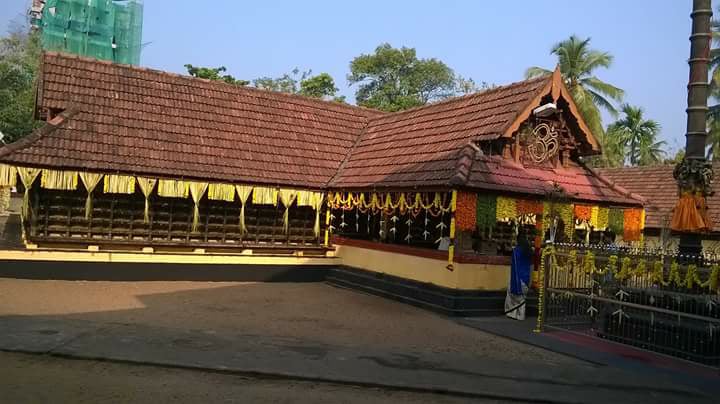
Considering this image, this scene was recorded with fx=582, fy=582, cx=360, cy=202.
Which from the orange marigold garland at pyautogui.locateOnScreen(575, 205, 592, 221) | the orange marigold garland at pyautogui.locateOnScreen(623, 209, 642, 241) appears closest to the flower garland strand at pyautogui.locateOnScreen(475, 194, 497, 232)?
the orange marigold garland at pyautogui.locateOnScreen(575, 205, 592, 221)

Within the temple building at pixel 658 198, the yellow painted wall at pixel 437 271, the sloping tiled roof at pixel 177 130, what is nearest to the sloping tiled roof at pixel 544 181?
the yellow painted wall at pixel 437 271

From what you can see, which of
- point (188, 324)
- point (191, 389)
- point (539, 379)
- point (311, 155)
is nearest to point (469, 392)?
point (539, 379)

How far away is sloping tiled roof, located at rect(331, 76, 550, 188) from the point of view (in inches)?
492

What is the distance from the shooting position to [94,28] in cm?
4834

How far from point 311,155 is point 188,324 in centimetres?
782

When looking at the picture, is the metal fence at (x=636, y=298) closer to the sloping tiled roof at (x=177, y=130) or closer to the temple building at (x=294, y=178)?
the temple building at (x=294, y=178)

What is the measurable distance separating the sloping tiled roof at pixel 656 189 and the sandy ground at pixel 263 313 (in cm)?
1185

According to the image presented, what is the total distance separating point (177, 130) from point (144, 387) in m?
9.69

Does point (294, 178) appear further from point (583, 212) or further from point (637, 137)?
point (637, 137)

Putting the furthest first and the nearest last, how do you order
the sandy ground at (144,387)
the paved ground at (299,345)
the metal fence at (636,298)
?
1. the metal fence at (636,298)
2. the paved ground at (299,345)
3. the sandy ground at (144,387)

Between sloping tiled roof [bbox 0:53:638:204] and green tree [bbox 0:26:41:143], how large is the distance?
58.3 ft

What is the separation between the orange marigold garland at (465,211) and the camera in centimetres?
1120

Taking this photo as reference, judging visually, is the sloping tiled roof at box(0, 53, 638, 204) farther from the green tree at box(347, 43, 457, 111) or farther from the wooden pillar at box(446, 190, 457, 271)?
the green tree at box(347, 43, 457, 111)

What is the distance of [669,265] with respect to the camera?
8359mm
